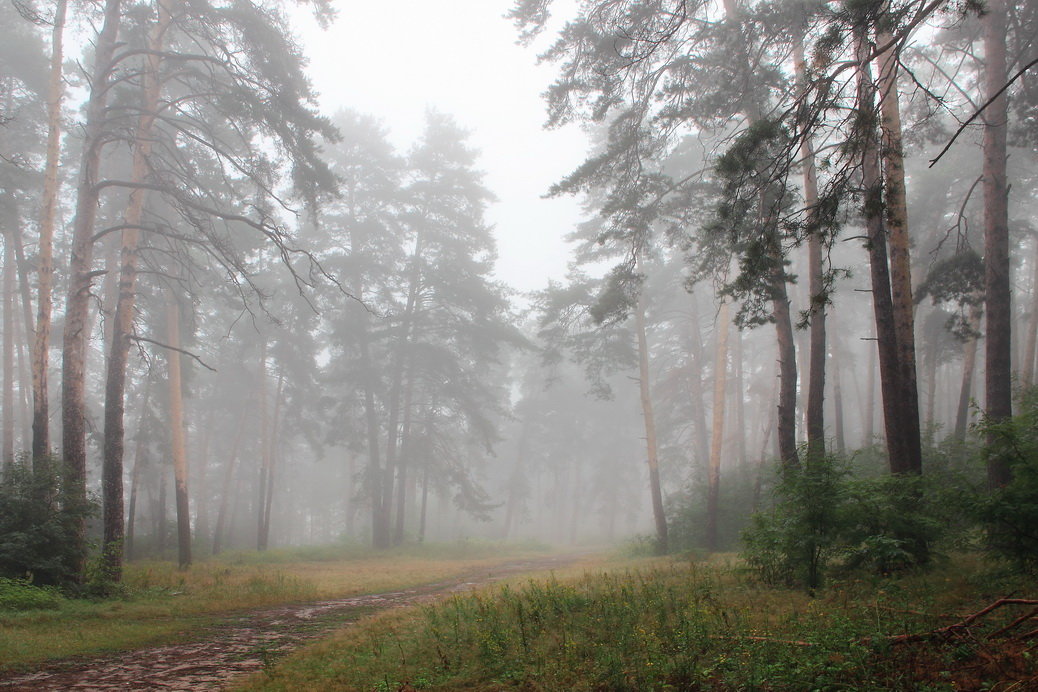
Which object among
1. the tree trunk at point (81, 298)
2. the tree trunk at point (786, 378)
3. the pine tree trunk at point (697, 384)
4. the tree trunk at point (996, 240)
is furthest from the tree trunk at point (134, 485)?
the tree trunk at point (996, 240)

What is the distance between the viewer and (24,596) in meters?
8.98

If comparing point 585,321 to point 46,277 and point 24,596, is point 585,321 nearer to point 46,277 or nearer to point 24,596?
point 46,277

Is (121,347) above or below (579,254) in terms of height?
below

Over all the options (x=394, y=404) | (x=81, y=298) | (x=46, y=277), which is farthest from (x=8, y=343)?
(x=394, y=404)

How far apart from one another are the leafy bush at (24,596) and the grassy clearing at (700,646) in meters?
4.96

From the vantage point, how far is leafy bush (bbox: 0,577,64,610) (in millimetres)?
8742

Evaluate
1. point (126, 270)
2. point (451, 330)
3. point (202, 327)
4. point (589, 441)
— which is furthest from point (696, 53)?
point (589, 441)

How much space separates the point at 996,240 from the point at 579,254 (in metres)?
15.4

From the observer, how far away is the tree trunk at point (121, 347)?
39.8 ft

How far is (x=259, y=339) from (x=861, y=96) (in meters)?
26.7

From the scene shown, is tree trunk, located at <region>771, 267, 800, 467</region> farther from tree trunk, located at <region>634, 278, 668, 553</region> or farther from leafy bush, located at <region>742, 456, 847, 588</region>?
tree trunk, located at <region>634, 278, 668, 553</region>

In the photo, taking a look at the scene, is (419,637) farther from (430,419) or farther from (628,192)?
(430,419)

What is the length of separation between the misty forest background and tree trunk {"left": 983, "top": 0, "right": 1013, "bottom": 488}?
0.19 ft

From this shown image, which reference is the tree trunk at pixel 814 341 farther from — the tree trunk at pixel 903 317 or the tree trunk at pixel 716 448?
the tree trunk at pixel 716 448
